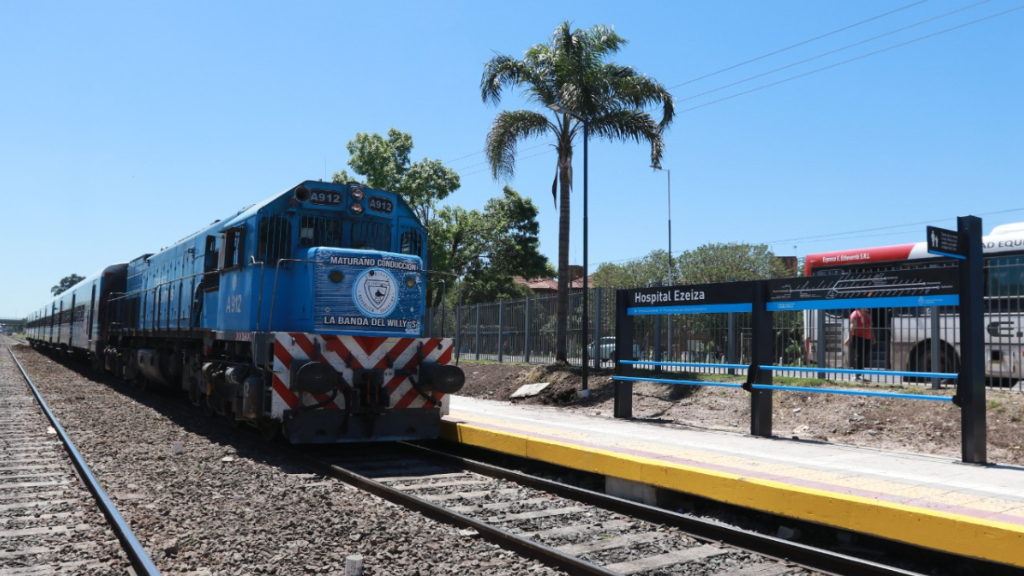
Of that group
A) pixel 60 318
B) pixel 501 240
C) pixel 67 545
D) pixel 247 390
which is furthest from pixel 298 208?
pixel 501 240

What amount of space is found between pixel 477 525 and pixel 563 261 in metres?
12.6

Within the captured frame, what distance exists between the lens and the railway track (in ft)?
16.2

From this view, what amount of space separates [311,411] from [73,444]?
134 inches

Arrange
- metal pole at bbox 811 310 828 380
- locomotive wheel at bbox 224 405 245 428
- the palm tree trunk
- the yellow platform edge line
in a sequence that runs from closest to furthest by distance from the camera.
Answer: the yellow platform edge line → locomotive wheel at bbox 224 405 245 428 → metal pole at bbox 811 310 828 380 → the palm tree trunk

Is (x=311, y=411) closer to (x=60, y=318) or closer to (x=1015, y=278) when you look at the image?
(x=1015, y=278)

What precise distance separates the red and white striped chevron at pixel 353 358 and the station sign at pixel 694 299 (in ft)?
11.6

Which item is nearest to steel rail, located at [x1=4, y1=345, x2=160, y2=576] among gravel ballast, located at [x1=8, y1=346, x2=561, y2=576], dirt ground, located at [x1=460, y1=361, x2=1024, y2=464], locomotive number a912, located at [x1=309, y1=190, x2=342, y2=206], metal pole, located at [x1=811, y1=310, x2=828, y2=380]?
gravel ballast, located at [x1=8, y1=346, x2=561, y2=576]

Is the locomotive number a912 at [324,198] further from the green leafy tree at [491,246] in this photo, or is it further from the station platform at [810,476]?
the green leafy tree at [491,246]

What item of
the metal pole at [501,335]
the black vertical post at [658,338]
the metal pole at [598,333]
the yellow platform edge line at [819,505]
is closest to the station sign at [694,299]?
the black vertical post at [658,338]

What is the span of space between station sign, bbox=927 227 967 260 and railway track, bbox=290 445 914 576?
392 centimetres

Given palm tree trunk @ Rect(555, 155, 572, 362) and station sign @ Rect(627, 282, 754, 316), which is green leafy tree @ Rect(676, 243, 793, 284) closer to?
palm tree trunk @ Rect(555, 155, 572, 362)

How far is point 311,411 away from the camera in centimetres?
856

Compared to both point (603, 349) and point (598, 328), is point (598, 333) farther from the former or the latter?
point (603, 349)

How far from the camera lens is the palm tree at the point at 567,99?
17.2 meters
